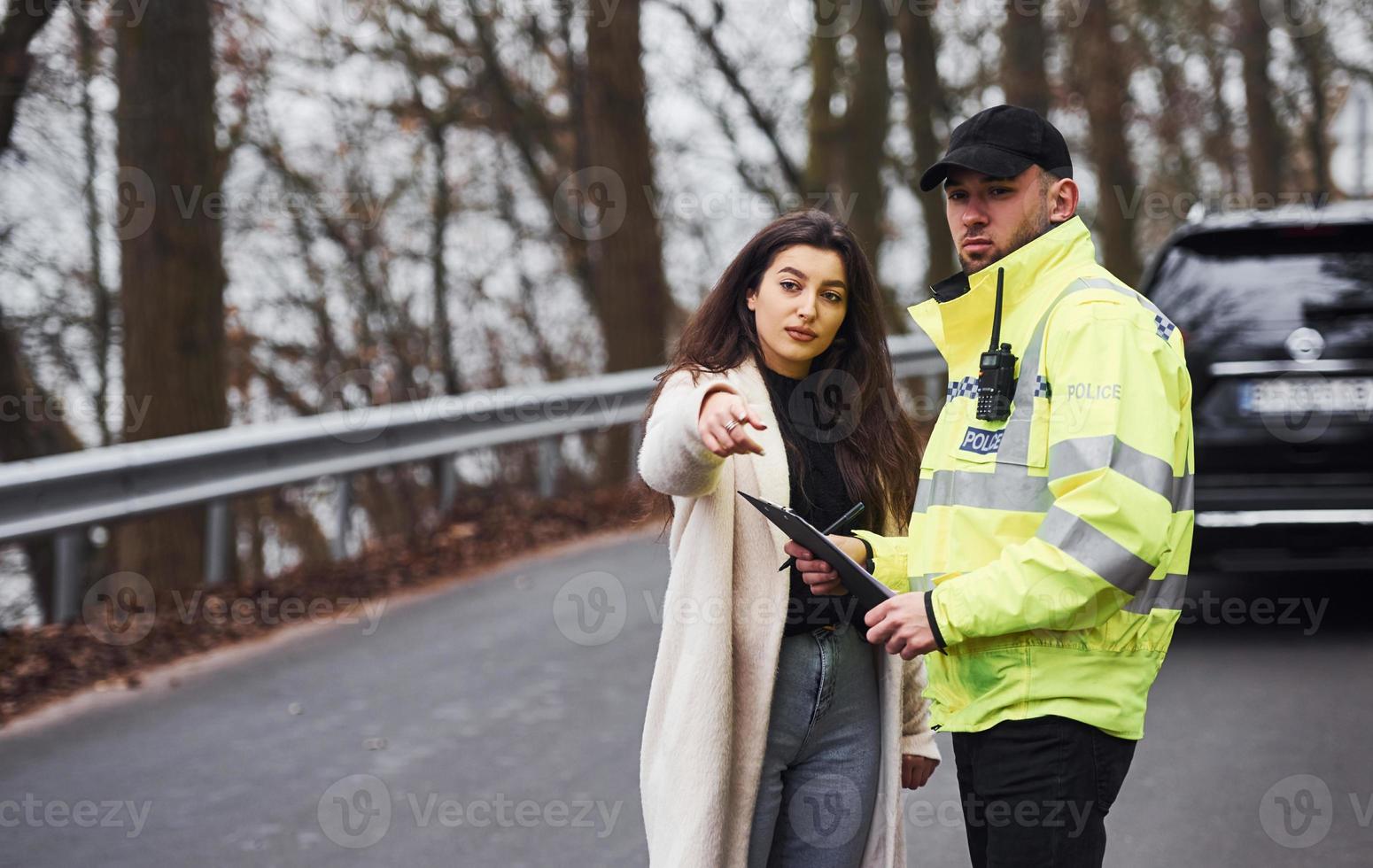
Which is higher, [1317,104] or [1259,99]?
[1317,104]

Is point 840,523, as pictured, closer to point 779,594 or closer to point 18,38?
point 779,594

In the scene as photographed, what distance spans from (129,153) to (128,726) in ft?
14.9

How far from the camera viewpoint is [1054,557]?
8.04 feet

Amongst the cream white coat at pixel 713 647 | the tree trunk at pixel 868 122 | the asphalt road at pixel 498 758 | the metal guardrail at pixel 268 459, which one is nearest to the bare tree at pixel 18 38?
the metal guardrail at pixel 268 459

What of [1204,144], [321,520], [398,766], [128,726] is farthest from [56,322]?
[1204,144]

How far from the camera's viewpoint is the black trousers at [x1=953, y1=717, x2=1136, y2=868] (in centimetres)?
261

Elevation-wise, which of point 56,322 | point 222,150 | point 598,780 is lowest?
point 598,780

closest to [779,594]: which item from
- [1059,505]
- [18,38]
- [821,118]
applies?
[1059,505]

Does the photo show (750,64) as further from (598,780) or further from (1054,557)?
(1054,557)

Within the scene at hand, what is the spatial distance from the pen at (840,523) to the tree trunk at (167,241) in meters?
7.16

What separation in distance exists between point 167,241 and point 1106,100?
14.1 metres

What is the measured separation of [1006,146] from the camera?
8.95ft

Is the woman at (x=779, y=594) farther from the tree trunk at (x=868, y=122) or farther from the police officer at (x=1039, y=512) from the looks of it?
the tree trunk at (x=868, y=122)

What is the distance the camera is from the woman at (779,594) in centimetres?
293
